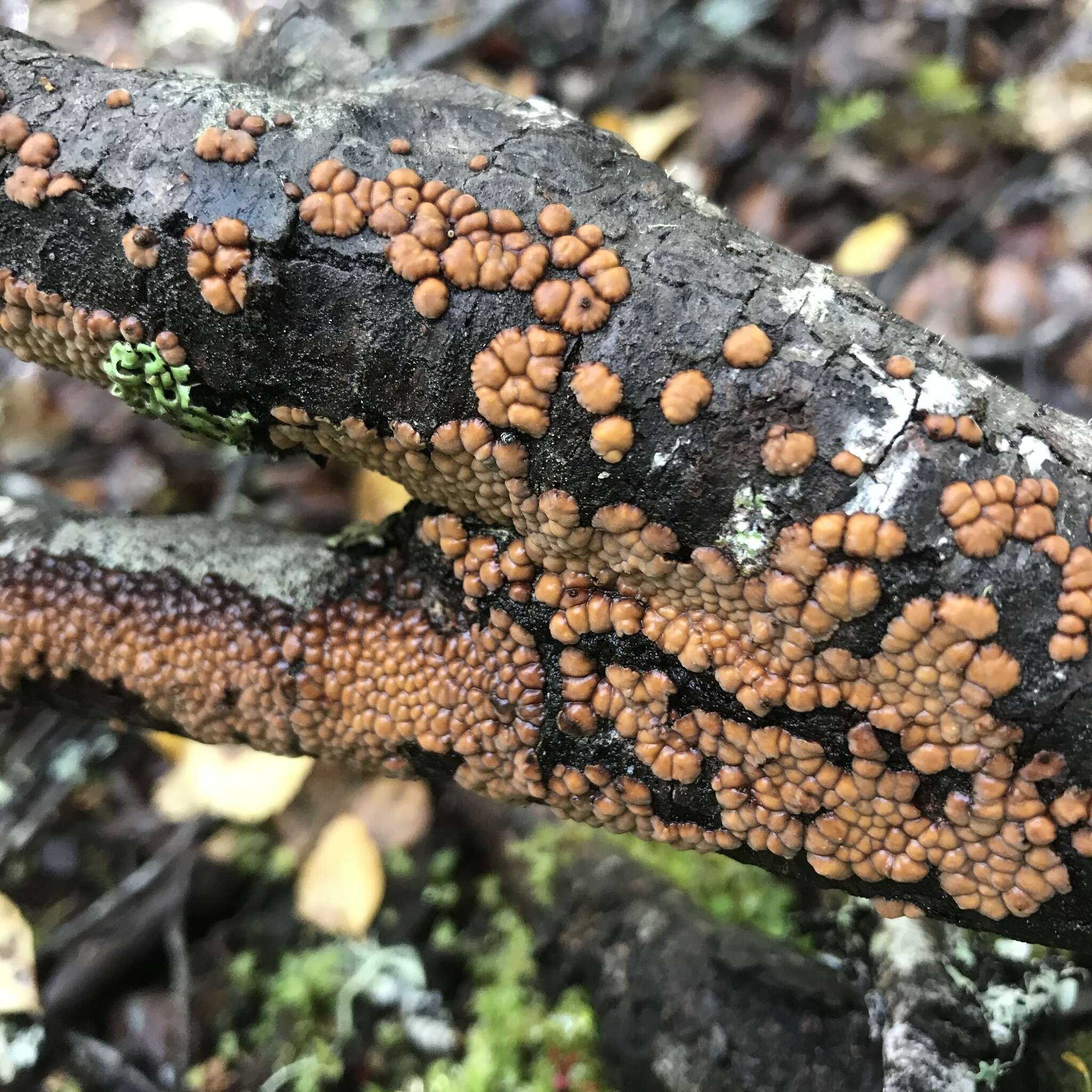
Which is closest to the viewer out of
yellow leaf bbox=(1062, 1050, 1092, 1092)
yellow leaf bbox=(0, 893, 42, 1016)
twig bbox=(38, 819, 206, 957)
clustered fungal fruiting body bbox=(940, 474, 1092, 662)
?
clustered fungal fruiting body bbox=(940, 474, 1092, 662)

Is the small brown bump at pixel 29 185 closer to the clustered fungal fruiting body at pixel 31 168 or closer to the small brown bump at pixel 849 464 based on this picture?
the clustered fungal fruiting body at pixel 31 168

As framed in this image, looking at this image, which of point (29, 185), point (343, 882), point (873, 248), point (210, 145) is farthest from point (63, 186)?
point (873, 248)

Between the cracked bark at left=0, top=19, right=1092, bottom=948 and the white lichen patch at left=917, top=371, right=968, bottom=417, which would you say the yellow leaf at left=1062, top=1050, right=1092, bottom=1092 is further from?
the white lichen patch at left=917, top=371, right=968, bottom=417

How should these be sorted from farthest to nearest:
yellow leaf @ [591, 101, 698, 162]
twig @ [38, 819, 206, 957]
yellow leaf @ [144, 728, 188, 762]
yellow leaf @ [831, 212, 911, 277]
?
yellow leaf @ [591, 101, 698, 162] < yellow leaf @ [831, 212, 911, 277] < yellow leaf @ [144, 728, 188, 762] < twig @ [38, 819, 206, 957]

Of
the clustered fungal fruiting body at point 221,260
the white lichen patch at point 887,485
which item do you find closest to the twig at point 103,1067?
the clustered fungal fruiting body at point 221,260

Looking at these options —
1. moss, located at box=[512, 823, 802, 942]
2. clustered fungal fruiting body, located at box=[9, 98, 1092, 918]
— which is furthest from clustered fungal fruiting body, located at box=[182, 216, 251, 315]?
moss, located at box=[512, 823, 802, 942]

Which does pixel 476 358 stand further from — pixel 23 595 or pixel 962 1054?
pixel 962 1054

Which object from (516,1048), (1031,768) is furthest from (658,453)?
(516,1048)
